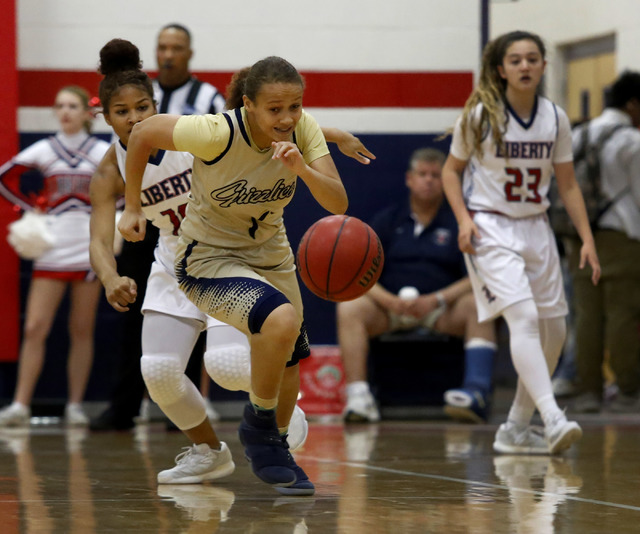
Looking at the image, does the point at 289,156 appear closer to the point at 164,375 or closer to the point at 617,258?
the point at 164,375

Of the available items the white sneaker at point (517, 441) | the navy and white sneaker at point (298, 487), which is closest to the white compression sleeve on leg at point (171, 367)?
the navy and white sneaker at point (298, 487)

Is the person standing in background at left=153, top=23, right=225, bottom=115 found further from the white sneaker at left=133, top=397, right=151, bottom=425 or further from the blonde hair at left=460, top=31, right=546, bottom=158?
the white sneaker at left=133, top=397, right=151, bottom=425

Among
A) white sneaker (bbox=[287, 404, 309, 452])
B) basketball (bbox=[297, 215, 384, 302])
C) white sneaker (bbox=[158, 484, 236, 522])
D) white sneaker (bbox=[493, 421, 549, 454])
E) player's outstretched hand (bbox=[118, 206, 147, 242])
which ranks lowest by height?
white sneaker (bbox=[493, 421, 549, 454])

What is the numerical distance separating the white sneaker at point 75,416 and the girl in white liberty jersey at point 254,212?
358 centimetres

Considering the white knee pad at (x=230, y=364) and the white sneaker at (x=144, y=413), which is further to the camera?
the white sneaker at (x=144, y=413)

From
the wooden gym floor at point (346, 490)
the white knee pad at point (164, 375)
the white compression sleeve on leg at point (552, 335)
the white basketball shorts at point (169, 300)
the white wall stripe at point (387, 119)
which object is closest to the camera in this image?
the wooden gym floor at point (346, 490)

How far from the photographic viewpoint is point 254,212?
4.35m

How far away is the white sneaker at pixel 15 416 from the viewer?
7.60 metres

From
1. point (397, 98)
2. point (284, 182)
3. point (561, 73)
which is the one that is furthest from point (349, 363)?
point (561, 73)

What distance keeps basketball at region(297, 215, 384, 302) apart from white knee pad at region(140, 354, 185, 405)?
79 cm

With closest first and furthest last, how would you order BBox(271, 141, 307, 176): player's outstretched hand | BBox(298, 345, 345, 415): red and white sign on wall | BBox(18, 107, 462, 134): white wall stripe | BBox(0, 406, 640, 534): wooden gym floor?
BBox(0, 406, 640, 534): wooden gym floor, BBox(271, 141, 307, 176): player's outstretched hand, BBox(298, 345, 345, 415): red and white sign on wall, BBox(18, 107, 462, 134): white wall stripe

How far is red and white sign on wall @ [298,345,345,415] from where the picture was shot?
8211mm

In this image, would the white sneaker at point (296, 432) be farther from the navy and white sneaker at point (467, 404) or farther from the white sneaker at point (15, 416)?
the white sneaker at point (15, 416)

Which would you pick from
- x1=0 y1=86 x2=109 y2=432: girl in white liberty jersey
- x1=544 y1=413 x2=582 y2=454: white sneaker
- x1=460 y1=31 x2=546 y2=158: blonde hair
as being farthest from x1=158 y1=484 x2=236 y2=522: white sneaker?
x1=0 y1=86 x2=109 y2=432: girl in white liberty jersey
